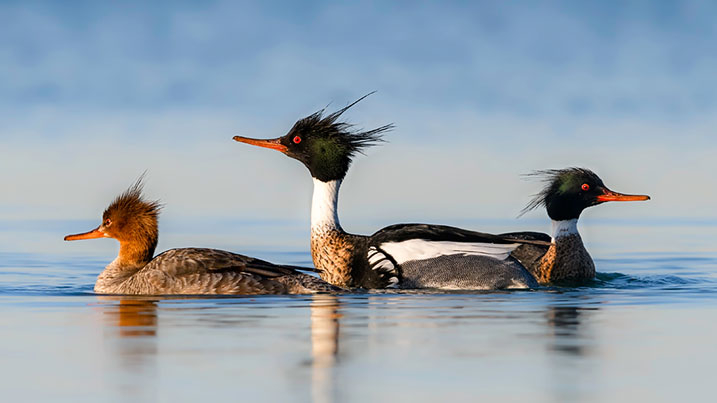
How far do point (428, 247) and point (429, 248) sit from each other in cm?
1

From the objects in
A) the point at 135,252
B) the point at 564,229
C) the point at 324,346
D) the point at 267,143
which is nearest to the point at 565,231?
the point at 564,229

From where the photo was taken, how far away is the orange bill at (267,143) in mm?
11680

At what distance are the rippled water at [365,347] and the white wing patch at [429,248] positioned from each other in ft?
1.95

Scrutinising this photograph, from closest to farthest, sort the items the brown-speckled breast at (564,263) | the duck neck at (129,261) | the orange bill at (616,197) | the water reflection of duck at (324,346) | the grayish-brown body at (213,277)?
the water reflection of duck at (324,346)
the grayish-brown body at (213,277)
the duck neck at (129,261)
the brown-speckled breast at (564,263)
the orange bill at (616,197)

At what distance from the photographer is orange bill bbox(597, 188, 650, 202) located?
1227 cm

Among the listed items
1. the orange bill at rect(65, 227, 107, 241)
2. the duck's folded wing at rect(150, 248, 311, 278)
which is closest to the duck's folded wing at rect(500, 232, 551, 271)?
the duck's folded wing at rect(150, 248, 311, 278)

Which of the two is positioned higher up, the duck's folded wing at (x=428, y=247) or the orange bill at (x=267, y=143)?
the orange bill at (x=267, y=143)

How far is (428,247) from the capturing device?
10.6 metres

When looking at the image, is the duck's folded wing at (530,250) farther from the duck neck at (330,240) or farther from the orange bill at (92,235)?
the orange bill at (92,235)

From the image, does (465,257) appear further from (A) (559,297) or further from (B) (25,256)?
(B) (25,256)

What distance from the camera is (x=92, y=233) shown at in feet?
37.5

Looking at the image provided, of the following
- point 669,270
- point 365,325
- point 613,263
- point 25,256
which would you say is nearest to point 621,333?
point 365,325

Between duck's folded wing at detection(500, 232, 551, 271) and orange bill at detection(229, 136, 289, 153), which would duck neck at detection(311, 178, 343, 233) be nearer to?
orange bill at detection(229, 136, 289, 153)

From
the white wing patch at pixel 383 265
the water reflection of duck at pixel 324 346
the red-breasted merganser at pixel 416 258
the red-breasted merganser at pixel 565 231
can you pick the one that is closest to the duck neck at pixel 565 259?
the red-breasted merganser at pixel 565 231
